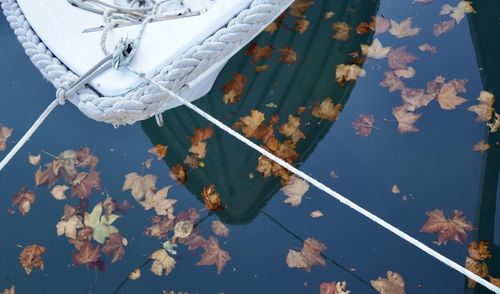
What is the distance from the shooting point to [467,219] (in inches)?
115

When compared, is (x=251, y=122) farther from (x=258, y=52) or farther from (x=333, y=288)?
(x=333, y=288)

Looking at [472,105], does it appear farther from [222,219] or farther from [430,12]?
[222,219]

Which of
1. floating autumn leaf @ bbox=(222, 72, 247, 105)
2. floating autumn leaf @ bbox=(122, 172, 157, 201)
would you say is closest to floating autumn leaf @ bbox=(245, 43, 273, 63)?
floating autumn leaf @ bbox=(222, 72, 247, 105)

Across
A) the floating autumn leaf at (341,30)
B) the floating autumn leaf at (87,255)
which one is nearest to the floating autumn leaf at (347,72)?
the floating autumn leaf at (341,30)

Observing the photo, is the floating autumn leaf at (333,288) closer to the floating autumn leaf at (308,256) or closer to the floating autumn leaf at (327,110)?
the floating autumn leaf at (308,256)

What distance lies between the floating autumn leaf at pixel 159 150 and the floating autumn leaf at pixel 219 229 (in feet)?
2.08

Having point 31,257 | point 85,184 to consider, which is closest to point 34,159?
point 85,184

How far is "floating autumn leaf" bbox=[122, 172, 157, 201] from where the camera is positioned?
3.36 metres

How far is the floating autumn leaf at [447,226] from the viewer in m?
2.89

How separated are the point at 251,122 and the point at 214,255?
95 centimetres

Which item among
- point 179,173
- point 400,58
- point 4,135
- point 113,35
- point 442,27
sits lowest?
point 179,173

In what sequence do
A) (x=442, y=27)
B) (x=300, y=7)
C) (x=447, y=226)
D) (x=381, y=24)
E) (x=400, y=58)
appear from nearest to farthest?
(x=447, y=226) < (x=400, y=58) < (x=442, y=27) < (x=381, y=24) < (x=300, y=7)

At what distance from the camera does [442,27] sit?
12.3ft

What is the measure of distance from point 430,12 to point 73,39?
2565 millimetres
